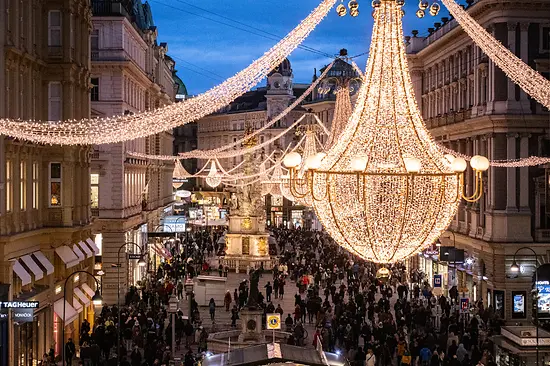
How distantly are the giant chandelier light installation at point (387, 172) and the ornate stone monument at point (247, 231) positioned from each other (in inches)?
1963

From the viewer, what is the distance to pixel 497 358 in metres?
26.3

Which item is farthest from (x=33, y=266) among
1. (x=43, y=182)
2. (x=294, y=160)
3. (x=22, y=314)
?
(x=294, y=160)

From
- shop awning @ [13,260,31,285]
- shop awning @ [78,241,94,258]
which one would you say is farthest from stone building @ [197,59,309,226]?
shop awning @ [13,260,31,285]

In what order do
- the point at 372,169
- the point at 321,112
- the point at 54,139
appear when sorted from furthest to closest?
the point at 321,112 → the point at 54,139 → the point at 372,169

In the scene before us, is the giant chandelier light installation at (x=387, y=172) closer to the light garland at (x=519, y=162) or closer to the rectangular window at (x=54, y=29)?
the rectangular window at (x=54, y=29)

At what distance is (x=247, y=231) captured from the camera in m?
68.1

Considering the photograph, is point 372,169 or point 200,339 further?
point 200,339

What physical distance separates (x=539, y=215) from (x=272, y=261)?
88.6 feet

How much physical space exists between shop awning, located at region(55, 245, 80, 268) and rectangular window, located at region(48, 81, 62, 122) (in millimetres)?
4180

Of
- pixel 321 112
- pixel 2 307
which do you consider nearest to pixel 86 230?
pixel 2 307

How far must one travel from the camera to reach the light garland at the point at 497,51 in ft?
55.6

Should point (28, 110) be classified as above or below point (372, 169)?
above

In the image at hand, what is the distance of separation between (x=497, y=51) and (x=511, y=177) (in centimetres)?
2487

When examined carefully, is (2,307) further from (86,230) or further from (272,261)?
(272,261)
